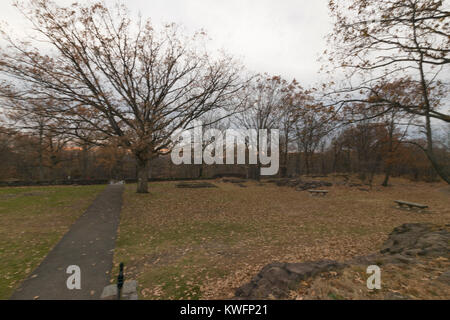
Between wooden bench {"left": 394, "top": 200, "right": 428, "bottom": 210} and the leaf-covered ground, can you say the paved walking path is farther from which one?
wooden bench {"left": 394, "top": 200, "right": 428, "bottom": 210}

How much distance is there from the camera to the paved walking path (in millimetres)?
3752

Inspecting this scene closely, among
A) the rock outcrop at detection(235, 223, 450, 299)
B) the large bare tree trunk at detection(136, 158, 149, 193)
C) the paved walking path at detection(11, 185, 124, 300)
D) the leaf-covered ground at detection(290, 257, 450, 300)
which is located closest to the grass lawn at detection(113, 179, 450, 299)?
the paved walking path at detection(11, 185, 124, 300)

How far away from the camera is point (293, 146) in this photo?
105 feet

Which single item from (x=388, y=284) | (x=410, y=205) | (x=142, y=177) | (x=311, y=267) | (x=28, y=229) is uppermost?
(x=142, y=177)

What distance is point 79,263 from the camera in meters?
4.93

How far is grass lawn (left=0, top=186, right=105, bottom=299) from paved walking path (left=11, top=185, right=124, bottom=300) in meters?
0.28

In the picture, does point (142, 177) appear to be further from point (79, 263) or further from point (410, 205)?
point (410, 205)

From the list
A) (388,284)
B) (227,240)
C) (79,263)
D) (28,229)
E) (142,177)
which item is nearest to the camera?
(388,284)

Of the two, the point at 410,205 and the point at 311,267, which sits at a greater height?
the point at 311,267

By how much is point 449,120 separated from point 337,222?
568cm

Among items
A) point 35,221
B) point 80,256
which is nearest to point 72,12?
point 35,221

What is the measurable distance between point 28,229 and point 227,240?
8.10 metres

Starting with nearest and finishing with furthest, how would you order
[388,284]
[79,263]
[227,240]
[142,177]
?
[388,284] → [79,263] → [227,240] → [142,177]

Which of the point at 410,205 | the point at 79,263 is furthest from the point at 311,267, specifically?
the point at 410,205
